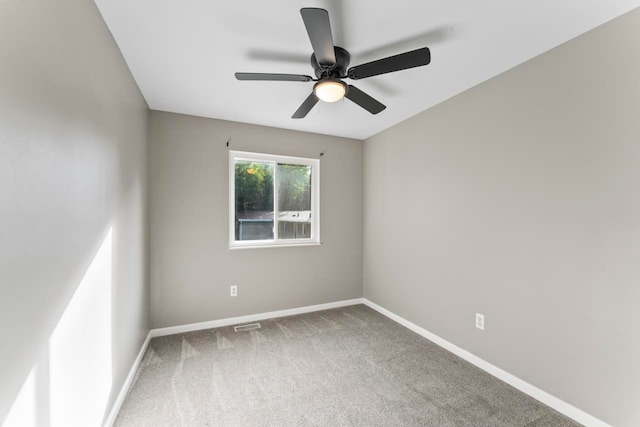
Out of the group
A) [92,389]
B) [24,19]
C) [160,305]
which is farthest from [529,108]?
[160,305]

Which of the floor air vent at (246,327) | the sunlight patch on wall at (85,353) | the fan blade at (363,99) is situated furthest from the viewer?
the floor air vent at (246,327)

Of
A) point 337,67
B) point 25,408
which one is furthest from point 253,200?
point 25,408

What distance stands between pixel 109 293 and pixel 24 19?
1453mm

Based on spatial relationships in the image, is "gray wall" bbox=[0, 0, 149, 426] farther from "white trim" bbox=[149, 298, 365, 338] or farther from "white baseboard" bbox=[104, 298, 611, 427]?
"white trim" bbox=[149, 298, 365, 338]

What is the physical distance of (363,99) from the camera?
2074mm

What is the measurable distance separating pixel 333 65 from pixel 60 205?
159 centimetres

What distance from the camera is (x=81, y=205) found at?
1336mm

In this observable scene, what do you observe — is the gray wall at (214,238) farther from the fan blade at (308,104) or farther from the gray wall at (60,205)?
the fan blade at (308,104)

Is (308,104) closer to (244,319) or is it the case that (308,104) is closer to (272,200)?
(272,200)

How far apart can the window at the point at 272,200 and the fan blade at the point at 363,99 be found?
165 cm

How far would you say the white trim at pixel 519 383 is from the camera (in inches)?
68.2

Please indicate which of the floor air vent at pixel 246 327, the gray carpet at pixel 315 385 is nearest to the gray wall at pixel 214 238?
the floor air vent at pixel 246 327

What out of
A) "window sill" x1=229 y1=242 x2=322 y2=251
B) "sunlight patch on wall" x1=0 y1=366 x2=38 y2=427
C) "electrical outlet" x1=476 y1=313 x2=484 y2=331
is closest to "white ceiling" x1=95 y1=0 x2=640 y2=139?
"window sill" x1=229 y1=242 x2=322 y2=251

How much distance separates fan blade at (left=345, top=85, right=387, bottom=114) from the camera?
1.97 meters
